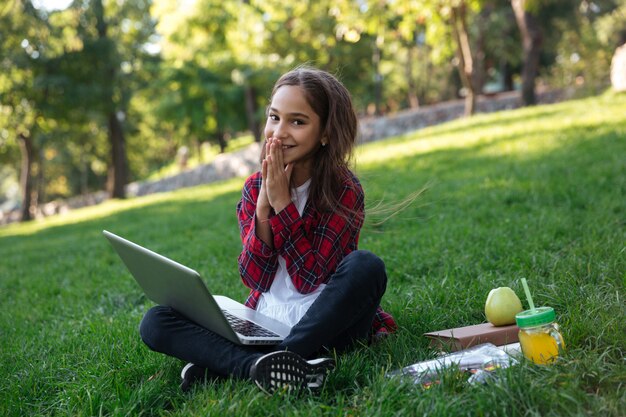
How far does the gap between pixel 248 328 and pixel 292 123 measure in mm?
929

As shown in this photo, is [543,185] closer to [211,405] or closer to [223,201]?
[211,405]

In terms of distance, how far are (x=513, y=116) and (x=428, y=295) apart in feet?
30.5

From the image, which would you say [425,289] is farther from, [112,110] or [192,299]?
[112,110]

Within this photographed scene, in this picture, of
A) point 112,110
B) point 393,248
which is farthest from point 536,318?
point 112,110

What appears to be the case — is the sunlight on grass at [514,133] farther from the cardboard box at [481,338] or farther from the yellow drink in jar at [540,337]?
the yellow drink in jar at [540,337]

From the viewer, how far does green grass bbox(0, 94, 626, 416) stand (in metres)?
2.04

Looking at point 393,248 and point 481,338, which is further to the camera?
point 393,248

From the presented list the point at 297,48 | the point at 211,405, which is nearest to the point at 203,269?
the point at 211,405

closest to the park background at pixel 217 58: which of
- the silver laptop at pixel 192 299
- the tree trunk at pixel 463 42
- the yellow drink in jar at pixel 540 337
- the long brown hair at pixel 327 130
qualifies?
the tree trunk at pixel 463 42

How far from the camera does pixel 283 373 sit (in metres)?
2.19

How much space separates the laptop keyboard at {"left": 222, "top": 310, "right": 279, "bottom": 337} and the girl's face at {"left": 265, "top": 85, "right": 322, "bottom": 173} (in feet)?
2.41

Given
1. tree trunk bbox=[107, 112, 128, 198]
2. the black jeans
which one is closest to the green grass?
the black jeans

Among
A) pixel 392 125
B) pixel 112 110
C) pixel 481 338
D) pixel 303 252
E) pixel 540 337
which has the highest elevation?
pixel 112 110

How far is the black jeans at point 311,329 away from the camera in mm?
2393
